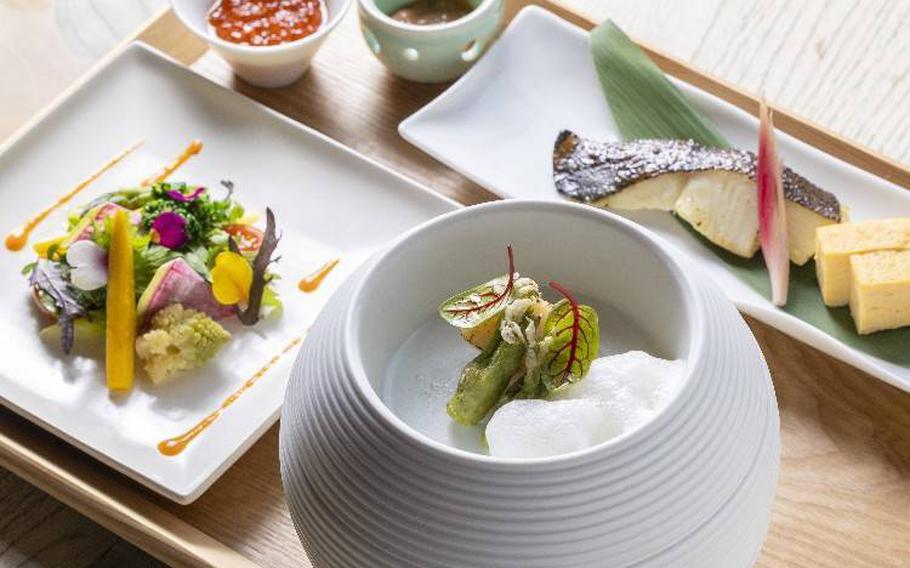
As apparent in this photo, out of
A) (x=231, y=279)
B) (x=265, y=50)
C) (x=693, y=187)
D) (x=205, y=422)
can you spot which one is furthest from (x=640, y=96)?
(x=205, y=422)

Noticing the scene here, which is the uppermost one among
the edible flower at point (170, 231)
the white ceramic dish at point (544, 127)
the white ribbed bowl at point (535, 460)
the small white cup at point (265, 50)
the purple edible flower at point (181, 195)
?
the white ribbed bowl at point (535, 460)

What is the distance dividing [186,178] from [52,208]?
176 millimetres

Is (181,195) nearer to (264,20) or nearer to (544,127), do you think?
(264,20)

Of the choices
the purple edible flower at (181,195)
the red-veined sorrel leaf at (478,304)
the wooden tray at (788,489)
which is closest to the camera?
the red-veined sorrel leaf at (478,304)

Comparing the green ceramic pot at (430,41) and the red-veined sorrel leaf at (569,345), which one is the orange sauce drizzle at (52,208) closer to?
the green ceramic pot at (430,41)

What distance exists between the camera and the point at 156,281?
1424mm

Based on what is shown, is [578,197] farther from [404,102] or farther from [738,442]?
[738,442]

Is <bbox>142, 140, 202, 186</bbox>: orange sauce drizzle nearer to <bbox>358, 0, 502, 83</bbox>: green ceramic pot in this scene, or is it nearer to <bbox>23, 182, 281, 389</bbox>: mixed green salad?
<bbox>23, 182, 281, 389</bbox>: mixed green salad

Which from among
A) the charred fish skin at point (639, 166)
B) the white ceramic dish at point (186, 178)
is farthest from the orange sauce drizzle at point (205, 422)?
the charred fish skin at point (639, 166)

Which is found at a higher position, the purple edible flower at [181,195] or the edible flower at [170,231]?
the purple edible flower at [181,195]

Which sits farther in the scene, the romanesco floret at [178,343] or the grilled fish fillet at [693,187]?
the grilled fish fillet at [693,187]

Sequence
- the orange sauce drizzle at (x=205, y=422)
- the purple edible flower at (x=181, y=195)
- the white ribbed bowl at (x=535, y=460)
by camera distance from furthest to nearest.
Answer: the purple edible flower at (x=181, y=195) < the orange sauce drizzle at (x=205, y=422) < the white ribbed bowl at (x=535, y=460)

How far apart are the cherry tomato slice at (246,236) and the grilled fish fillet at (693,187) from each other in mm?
389

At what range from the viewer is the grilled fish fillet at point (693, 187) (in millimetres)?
1470
